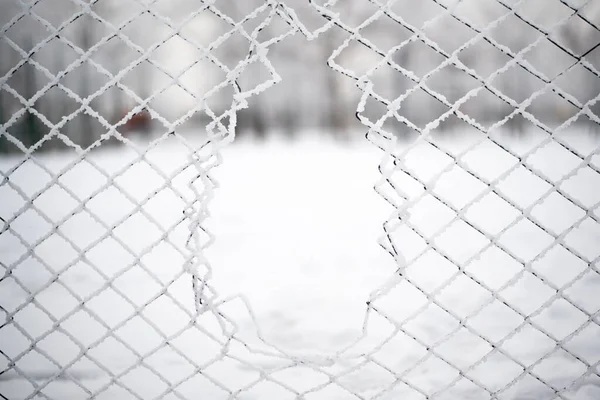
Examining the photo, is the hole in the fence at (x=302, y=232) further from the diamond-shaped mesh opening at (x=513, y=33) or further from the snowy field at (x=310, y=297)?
the diamond-shaped mesh opening at (x=513, y=33)

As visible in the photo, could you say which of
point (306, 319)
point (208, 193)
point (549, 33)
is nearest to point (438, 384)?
point (306, 319)

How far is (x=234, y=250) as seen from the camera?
11.8ft

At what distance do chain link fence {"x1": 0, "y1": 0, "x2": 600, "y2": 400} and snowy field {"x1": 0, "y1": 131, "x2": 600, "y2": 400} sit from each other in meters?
0.01

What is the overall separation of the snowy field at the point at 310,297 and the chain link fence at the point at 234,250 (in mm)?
14

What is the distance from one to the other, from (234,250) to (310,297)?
1.13 meters

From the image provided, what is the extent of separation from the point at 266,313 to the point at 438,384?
93cm

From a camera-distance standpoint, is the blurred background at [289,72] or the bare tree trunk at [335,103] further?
the bare tree trunk at [335,103]

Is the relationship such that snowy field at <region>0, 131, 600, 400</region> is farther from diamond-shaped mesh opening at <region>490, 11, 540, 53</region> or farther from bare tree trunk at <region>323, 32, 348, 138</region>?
bare tree trunk at <region>323, 32, 348, 138</region>

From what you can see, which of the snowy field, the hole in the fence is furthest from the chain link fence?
the hole in the fence

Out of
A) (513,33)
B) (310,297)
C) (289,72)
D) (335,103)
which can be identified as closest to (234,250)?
(310,297)

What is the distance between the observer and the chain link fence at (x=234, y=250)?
1.25m

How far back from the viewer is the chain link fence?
125 centimetres

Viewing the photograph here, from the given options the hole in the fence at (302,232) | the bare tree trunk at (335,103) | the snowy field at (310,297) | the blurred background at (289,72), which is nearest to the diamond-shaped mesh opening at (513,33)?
→ the blurred background at (289,72)

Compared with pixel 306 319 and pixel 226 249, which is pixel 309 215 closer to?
pixel 226 249
